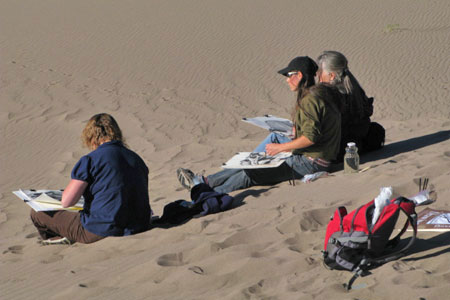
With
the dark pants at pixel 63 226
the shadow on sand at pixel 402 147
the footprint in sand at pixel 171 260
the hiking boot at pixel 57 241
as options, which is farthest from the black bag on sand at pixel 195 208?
the shadow on sand at pixel 402 147

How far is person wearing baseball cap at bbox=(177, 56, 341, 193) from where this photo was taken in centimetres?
598

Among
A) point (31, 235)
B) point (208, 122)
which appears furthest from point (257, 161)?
point (208, 122)

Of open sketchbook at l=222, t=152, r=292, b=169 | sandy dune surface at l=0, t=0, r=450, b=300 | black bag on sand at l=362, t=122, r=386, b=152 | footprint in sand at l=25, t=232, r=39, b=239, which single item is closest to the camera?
sandy dune surface at l=0, t=0, r=450, b=300

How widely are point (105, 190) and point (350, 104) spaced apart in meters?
2.84

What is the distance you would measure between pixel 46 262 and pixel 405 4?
1727cm

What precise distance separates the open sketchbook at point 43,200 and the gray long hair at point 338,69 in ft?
8.77

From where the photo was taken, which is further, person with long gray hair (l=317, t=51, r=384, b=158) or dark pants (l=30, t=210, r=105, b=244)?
person with long gray hair (l=317, t=51, r=384, b=158)

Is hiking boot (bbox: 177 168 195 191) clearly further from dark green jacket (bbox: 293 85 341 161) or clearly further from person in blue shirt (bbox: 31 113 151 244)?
person in blue shirt (bbox: 31 113 151 244)

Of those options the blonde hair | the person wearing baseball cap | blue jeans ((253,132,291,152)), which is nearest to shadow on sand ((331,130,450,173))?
the person wearing baseball cap

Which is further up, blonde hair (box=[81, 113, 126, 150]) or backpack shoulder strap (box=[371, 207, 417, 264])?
blonde hair (box=[81, 113, 126, 150])

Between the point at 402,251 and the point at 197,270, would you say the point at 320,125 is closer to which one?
the point at 402,251

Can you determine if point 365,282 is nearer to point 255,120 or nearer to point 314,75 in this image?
point 314,75

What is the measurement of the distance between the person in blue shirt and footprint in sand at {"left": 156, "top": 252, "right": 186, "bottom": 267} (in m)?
0.77

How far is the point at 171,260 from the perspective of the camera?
4391 mm
